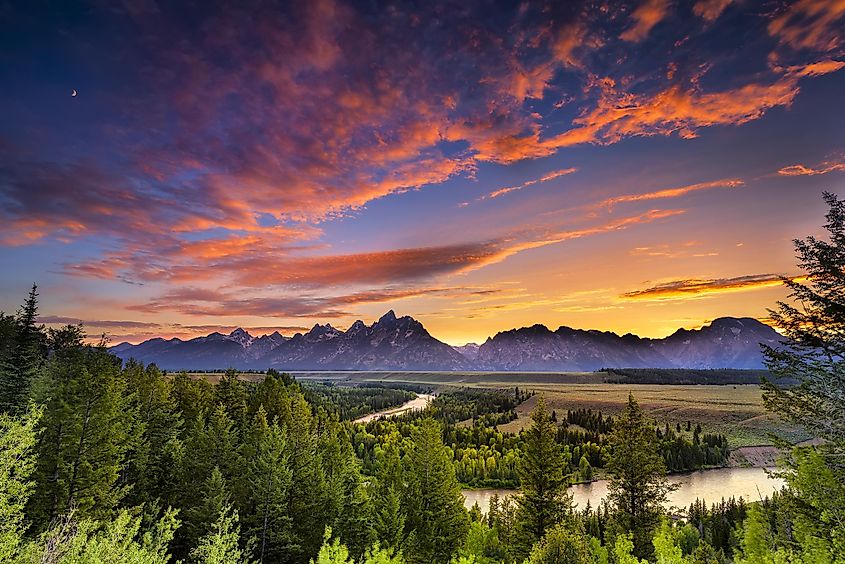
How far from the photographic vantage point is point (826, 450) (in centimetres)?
2208

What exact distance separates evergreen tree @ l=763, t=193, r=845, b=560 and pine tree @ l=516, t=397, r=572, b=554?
51.1ft

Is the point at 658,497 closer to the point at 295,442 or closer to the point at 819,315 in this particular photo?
the point at 819,315

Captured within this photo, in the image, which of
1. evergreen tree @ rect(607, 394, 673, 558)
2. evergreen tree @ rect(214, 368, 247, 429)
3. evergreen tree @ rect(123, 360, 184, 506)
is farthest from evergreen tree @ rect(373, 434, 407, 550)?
evergreen tree @ rect(214, 368, 247, 429)

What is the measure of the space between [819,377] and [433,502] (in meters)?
30.9

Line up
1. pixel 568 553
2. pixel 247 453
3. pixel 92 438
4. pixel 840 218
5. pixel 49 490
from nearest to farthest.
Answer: pixel 568 553 < pixel 840 218 < pixel 49 490 < pixel 92 438 < pixel 247 453

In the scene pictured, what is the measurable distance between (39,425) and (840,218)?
193 ft

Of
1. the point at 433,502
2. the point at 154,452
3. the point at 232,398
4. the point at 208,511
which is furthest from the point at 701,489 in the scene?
the point at 154,452

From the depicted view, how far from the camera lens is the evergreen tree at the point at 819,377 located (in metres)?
20.5

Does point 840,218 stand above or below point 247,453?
above

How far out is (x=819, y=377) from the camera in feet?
73.0

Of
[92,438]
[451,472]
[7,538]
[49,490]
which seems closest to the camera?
[7,538]

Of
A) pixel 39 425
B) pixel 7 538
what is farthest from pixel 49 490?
pixel 7 538

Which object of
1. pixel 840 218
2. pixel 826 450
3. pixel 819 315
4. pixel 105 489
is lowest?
pixel 105 489

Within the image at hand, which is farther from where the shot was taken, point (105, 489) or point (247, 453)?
point (247, 453)
